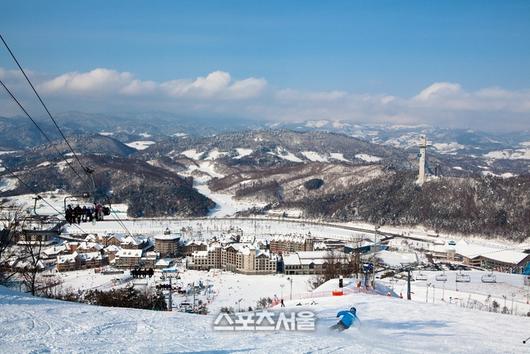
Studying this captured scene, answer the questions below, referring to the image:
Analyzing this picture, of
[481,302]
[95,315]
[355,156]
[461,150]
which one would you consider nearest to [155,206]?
[481,302]

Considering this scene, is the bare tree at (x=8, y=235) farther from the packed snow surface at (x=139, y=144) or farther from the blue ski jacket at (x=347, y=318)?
the packed snow surface at (x=139, y=144)

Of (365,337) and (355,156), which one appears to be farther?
(355,156)

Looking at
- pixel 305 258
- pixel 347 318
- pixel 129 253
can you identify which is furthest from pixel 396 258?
pixel 347 318

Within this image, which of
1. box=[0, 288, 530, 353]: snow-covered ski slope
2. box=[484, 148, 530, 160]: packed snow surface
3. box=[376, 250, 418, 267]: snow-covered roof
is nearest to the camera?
box=[0, 288, 530, 353]: snow-covered ski slope

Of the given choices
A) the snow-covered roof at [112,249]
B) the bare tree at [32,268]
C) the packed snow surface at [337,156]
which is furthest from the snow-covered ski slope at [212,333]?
the packed snow surface at [337,156]

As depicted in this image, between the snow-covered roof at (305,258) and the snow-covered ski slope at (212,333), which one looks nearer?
the snow-covered ski slope at (212,333)

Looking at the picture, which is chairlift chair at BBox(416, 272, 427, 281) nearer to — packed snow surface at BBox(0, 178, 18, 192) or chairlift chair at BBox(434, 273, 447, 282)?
chairlift chair at BBox(434, 273, 447, 282)

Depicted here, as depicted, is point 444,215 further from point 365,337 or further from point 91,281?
point 365,337

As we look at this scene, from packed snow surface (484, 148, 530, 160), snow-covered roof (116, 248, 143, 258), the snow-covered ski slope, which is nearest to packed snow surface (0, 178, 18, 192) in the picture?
snow-covered roof (116, 248, 143, 258)
